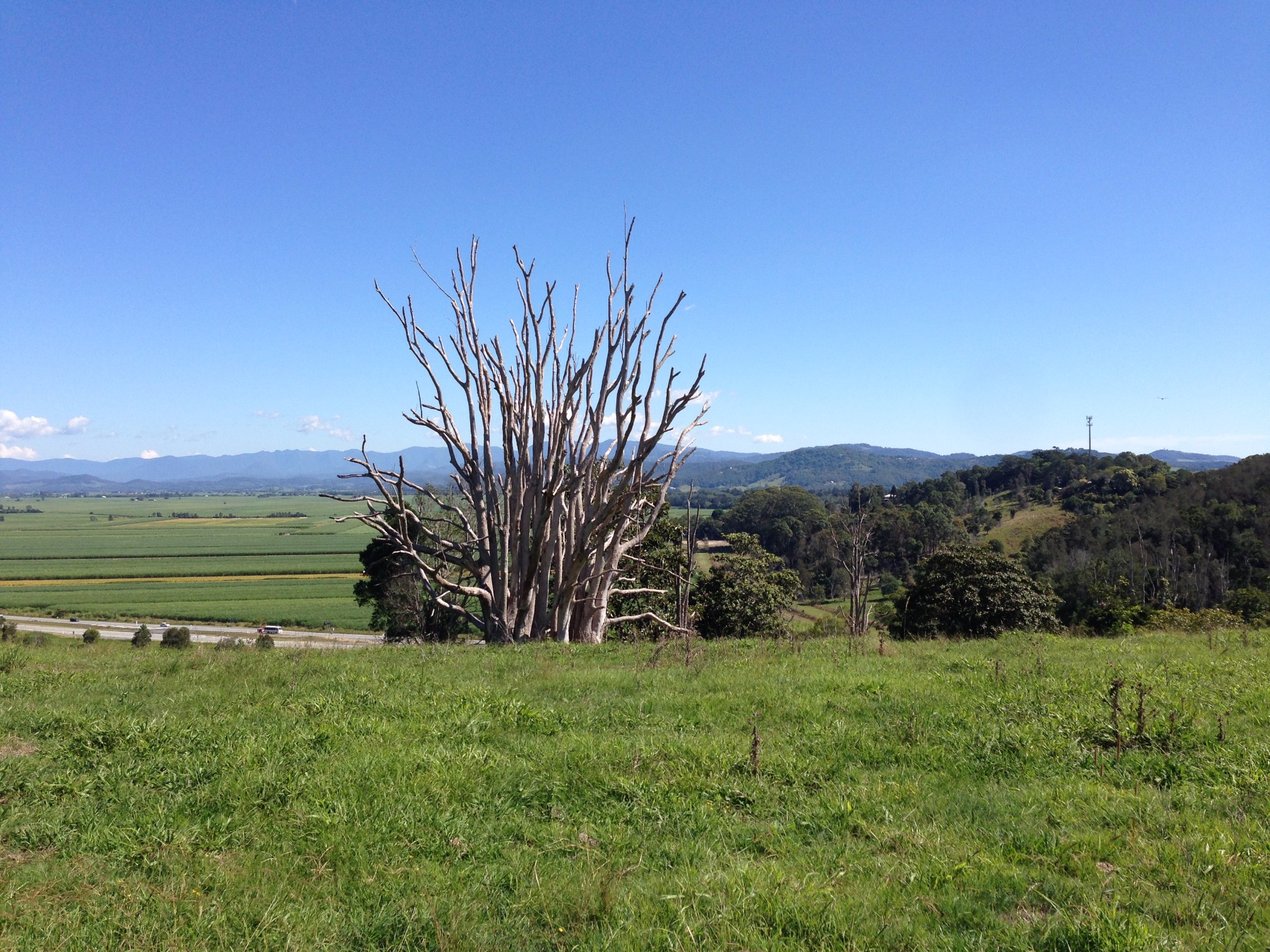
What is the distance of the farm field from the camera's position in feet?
202

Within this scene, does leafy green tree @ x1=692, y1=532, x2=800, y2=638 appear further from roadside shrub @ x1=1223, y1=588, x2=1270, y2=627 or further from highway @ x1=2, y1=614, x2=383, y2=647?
highway @ x1=2, y1=614, x2=383, y2=647

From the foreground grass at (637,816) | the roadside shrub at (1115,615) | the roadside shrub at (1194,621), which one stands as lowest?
the roadside shrub at (1115,615)

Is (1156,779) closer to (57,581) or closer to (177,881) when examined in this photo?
(177,881)

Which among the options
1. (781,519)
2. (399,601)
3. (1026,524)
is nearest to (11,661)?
(399,601)

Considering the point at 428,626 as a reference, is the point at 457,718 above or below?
above

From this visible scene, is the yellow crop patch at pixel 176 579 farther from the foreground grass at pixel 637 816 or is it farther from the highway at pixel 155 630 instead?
the foreground grass at pixel 637 816

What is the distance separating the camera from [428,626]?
104 ft

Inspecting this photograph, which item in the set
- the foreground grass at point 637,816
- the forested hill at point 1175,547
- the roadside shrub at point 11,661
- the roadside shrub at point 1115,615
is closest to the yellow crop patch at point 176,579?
the forested hill at point 1175,547

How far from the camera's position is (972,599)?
21406 mm

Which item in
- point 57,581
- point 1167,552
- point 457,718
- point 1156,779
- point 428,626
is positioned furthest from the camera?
point 57,581

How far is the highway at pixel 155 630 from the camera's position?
4656cm

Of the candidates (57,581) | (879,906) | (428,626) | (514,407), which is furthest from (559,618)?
(57,581)

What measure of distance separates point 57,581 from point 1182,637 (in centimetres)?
9720

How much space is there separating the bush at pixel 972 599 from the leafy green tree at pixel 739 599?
149 inches
